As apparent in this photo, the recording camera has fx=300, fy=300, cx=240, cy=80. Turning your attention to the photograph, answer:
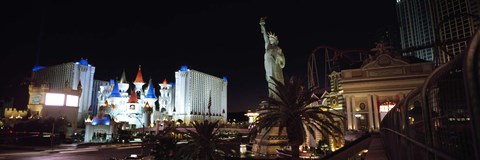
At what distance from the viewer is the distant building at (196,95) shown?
4341 inches

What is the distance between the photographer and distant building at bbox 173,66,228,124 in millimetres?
110250

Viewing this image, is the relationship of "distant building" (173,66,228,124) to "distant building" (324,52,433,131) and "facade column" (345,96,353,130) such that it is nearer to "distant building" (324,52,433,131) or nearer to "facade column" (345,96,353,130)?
"facade column" (345,96,353,130)

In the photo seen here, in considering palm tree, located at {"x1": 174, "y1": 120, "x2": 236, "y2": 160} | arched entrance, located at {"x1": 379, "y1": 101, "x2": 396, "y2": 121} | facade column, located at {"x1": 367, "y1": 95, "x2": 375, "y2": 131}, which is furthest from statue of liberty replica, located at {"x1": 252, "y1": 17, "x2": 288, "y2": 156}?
arched entrance, located at {"x1": 379, "y1": 101, "x2": 396, "y2": 121}

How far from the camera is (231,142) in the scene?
1784cm

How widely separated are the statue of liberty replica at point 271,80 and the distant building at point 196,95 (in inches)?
2464

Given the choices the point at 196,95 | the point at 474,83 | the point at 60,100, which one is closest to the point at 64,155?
the point at 474,83

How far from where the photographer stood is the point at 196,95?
418 feet

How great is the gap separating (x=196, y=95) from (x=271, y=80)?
103141mm

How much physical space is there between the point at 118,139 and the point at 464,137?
174 ft

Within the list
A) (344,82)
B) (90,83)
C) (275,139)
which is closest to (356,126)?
(344,82)

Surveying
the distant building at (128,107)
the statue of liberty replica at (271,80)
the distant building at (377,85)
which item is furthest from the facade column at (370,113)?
the distant building at (128,107)

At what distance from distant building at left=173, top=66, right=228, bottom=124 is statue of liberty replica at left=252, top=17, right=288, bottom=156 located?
2464 inches

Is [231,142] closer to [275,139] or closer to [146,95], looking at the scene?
[275,139]

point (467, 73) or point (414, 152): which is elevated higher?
point (467, 73)
